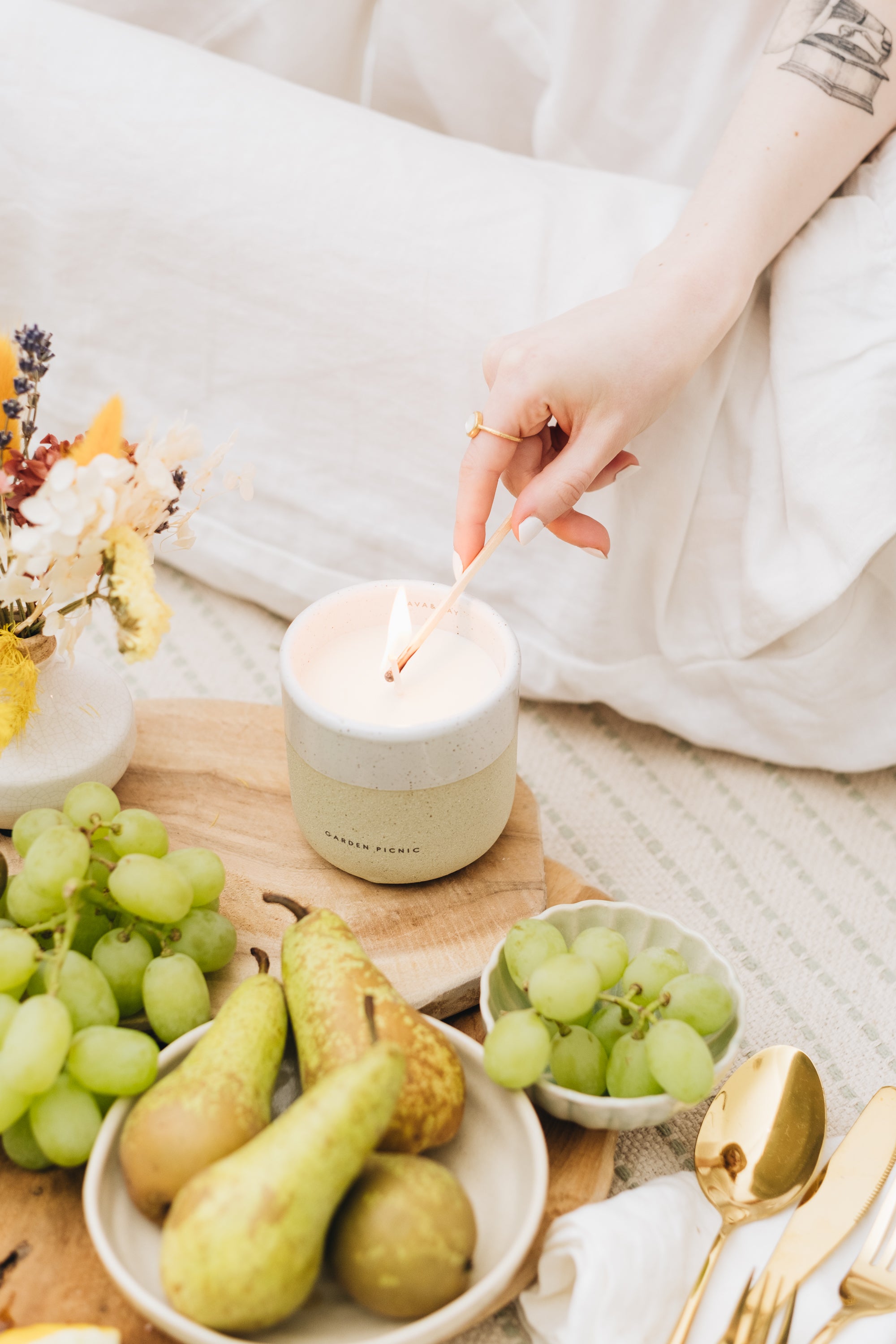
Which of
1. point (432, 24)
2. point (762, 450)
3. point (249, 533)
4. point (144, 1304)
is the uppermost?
point (432, 24)

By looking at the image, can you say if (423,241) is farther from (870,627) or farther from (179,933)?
(179,933)

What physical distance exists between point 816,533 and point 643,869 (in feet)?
1.11

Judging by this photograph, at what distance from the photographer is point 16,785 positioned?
783 millimetres

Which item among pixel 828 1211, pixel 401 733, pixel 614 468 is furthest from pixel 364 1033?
pixel 614 468

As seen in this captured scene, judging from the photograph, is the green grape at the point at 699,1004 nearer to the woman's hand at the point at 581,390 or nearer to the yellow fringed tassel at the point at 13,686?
the woman's hand at the point at 581,390

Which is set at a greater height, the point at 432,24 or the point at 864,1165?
the point at 432,24

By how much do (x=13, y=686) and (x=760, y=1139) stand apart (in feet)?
1.84

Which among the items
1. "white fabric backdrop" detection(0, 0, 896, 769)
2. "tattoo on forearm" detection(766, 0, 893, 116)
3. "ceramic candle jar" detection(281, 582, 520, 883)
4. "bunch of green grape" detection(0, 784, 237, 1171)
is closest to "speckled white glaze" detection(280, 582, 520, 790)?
"ceramic candle jar" detection(281, 582, 520, 883)

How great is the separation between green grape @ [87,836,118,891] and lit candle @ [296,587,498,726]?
17 centimetres

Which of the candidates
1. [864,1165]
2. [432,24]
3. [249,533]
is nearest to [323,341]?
[249,533]

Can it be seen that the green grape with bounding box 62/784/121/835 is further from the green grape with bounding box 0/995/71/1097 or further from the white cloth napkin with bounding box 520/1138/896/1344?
the white cloth napkin with bounding box 520/1138/896/1344

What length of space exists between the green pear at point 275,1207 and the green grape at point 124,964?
17 centimetres

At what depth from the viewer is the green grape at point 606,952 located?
0.67 meters

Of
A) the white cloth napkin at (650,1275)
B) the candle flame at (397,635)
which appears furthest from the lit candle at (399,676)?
the white cloth napkin at (650,1275)
